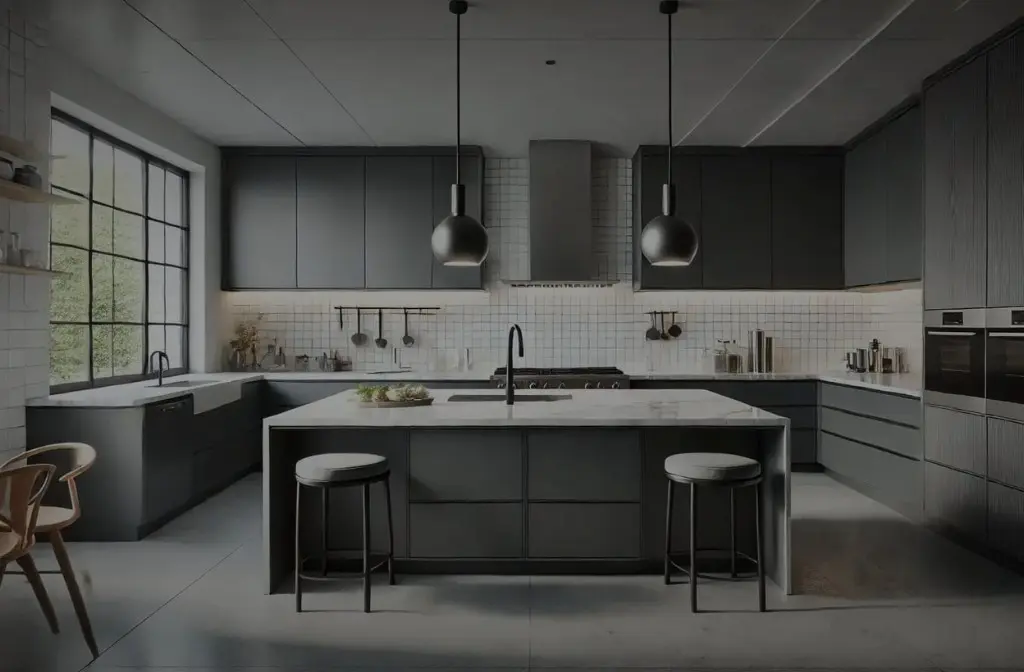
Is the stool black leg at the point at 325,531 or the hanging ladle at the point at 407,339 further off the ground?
the hanging ladle at the point at 407,339

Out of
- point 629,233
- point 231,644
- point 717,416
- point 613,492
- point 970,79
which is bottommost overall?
point 231,644

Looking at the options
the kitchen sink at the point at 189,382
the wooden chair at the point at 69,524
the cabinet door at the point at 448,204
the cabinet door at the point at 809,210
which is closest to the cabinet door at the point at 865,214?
the cabinet door at the point at 809,210

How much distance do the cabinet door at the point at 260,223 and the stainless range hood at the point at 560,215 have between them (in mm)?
2027

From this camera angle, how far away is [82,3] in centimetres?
353

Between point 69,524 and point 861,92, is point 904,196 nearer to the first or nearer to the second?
point 861,92

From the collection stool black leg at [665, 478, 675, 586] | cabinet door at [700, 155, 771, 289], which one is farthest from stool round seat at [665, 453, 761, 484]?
cabinet door at [700, 155, 771, 289]

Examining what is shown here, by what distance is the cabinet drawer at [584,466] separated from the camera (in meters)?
3.61

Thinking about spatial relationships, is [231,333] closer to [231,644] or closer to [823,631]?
[231,644]

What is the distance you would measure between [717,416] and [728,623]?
865mm

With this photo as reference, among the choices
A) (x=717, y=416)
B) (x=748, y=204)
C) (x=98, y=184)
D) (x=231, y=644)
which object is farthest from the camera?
(x=748, y=204)

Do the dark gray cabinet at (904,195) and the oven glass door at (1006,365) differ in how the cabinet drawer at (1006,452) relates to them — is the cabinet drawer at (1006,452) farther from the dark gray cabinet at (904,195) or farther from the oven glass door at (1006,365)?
the dark gray cabinet at (904,195)

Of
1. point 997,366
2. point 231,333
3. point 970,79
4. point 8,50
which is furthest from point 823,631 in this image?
point 231,333

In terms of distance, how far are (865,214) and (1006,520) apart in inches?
112

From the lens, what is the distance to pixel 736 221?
634 cm
